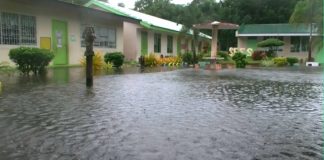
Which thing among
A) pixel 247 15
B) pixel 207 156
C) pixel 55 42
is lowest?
pixel 207 156

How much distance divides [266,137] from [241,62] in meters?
23.4

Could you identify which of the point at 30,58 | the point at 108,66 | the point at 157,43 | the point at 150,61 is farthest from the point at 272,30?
the point at 30,58

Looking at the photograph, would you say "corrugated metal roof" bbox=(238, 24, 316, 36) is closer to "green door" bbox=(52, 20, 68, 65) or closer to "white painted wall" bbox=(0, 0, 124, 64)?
"white painted wall" bbox=(0, 0, 124, 64)

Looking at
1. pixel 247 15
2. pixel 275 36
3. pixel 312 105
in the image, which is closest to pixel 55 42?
pixel 312 105

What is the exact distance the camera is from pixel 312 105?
8328mm

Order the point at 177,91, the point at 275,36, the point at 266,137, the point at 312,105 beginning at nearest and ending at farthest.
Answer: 1. the point at 266,137
2. the point at 312,105
3. the point at 177,91
4. the point at 275,36

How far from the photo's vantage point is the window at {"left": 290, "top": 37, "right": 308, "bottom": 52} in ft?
158

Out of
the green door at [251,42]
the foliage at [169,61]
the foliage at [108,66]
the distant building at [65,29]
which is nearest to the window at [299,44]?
the green door at [251,42]

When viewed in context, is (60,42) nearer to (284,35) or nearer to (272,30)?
(284,35)

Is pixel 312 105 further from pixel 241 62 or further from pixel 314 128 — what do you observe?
pixel 241 62

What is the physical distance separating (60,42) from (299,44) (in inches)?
1402

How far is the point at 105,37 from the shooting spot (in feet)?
84.1

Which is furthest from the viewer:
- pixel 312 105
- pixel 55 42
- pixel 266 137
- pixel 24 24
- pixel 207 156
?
pixel 55 42

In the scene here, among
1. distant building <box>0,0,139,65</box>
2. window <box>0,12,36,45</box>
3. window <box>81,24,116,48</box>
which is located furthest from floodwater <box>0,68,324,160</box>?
window <box>81,24,116,48</box>
